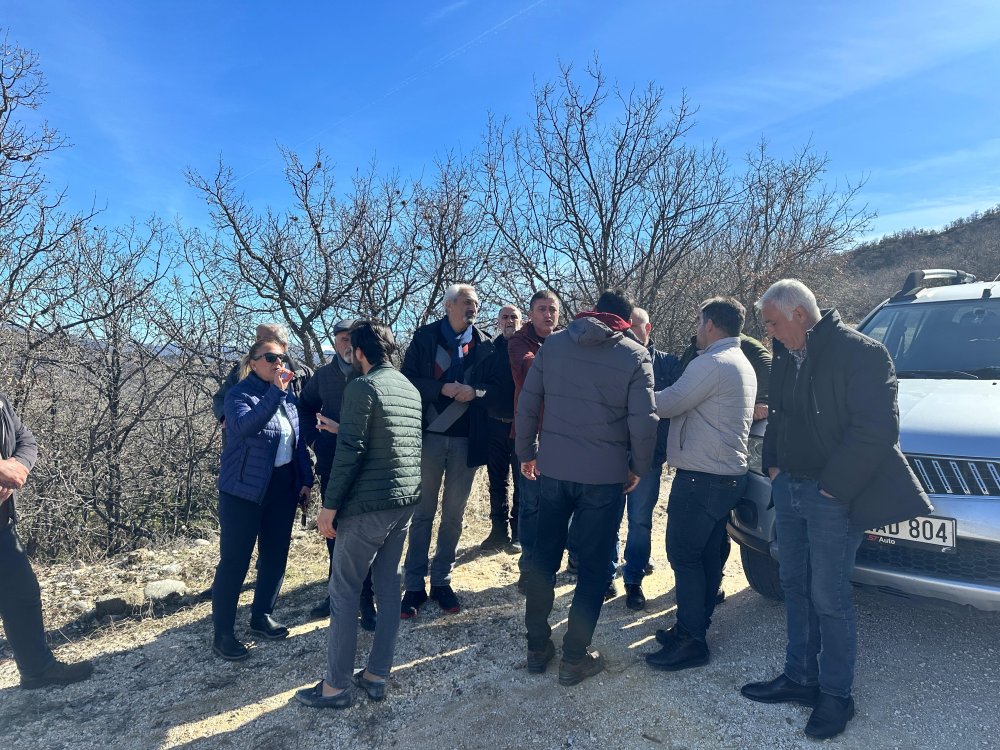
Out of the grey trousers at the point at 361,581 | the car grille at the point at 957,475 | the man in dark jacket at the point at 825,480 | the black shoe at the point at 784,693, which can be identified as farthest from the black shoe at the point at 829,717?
the grey trousers at the point at 361,581

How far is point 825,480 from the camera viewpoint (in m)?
2.58

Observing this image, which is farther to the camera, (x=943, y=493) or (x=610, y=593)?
(x=610, y=593)

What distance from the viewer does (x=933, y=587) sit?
109 inches

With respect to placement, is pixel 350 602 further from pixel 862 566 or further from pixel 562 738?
pixel 862 566

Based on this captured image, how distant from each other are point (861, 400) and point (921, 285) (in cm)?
324

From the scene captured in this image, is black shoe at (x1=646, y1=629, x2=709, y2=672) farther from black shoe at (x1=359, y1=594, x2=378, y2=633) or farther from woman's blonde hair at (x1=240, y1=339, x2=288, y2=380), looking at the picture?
woman's blonde hair at (x1=240, y1=339, x2=288, y2=380)

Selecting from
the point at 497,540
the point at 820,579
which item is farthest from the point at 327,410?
the point at 820,579

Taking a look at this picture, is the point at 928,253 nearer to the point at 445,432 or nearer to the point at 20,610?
the point at 445,432

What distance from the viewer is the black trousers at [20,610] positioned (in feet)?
10.0

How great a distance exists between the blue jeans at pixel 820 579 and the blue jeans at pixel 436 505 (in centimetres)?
209

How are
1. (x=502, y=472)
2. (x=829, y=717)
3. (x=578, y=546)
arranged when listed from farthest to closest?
(x=502, y=472)
(x=578, y=546)
(x=829, y=717)

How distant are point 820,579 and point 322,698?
247 cm

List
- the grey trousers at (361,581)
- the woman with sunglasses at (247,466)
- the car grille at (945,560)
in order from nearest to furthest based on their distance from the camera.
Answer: the car grille at (945,560) → the grey trousers at (361,581) → the woman with sunglasses at (247,466)

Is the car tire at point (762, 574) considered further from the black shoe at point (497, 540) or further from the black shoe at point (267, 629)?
the black shoe at point (267, 629)
